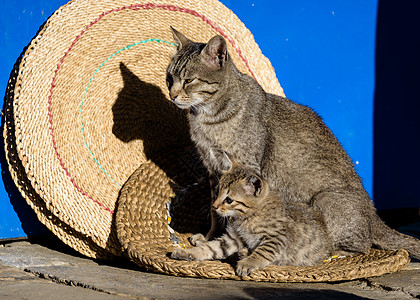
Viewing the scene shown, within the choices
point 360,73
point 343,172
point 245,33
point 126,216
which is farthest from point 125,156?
point 360,73

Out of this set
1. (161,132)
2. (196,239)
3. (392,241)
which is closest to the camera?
(392,241)

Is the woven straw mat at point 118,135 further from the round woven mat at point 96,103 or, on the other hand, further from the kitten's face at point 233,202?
the kitten's face at point 233,202

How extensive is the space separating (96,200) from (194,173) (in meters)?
1.03

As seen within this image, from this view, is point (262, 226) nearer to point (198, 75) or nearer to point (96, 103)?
point (198, 75)

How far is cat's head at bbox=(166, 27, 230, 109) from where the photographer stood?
3871mm

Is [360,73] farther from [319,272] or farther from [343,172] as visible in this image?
[319,272]

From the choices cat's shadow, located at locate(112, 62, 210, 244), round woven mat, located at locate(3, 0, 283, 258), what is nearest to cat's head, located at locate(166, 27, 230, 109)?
round woven mat, located at locate(3, 0, 283, 258)

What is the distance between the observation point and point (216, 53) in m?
3.88

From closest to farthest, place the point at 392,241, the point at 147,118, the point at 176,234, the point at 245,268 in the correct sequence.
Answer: the point at 245,268
the point at 392,241
the point at 176,234
the point at 147,118

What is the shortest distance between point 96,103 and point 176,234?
1263 millimetres

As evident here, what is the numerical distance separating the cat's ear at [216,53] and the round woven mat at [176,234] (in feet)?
3.89

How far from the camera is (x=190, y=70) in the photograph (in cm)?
390

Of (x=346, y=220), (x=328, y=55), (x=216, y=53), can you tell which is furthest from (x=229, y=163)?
(x=328, y=55)

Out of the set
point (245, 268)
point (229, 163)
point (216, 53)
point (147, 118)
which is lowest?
point (245, 268)
